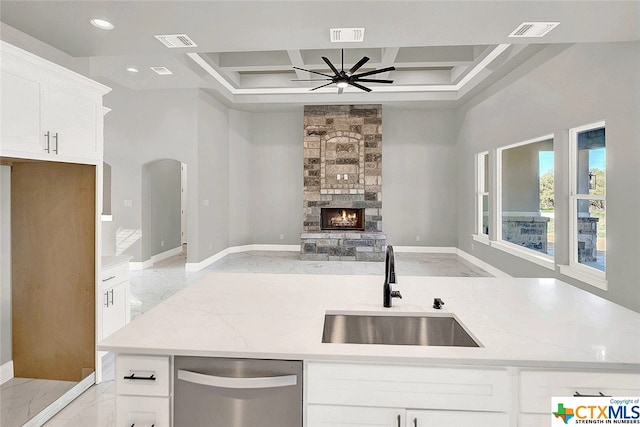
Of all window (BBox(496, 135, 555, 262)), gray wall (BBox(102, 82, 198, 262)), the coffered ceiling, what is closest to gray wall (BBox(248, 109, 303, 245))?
gray wall (BBox(102, 82, 198, 262))

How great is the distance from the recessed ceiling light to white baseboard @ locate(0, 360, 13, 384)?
2.66 metres

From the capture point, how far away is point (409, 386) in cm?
122

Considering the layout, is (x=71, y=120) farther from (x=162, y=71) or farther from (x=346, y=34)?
(x=162, y=71)

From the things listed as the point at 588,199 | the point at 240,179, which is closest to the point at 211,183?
the point at 240,179

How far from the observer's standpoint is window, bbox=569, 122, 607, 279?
11.8ft

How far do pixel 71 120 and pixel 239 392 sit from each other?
7.23 ft

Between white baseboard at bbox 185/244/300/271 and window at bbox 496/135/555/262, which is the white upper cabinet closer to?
white baseboard at bbox 185/244/300/271

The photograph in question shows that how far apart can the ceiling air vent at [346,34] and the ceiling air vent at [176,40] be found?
1.28 meters

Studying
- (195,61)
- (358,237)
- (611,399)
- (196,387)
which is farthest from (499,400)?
(358,237)

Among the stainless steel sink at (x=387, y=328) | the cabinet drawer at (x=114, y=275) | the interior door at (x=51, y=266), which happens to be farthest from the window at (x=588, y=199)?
the interior door at (x=51, y=266)

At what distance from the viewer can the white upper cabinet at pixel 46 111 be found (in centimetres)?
199

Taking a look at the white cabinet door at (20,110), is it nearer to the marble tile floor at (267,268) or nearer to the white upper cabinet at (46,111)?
the white upper cabinet at (46,111)

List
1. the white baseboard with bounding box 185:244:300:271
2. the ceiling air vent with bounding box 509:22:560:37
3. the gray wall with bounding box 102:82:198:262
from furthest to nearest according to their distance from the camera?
the white baseboard with bounding box 185:244:300:271 < the gray wall with bounding box 102:82:198:262 < the ceiling air vent with bounding box 509:22:560:37

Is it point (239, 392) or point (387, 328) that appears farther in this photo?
point (387, 328)
